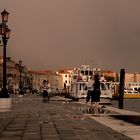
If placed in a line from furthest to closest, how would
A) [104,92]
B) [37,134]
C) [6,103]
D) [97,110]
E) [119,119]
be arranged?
[104,92] < [6,103] < [97,110] < [119,119] < [37,134]

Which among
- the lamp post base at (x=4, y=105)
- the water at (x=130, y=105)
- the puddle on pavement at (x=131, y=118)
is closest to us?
the puddle on pavement at (x=131, y=118)

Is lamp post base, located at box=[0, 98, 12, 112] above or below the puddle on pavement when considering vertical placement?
above

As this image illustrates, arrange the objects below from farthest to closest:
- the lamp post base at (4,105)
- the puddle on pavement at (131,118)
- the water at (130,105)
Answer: the water at (130,105) < the lamp post base at (4,105) < the puddle on pavement at (131,118)

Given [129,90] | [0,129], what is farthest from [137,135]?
[129,90]

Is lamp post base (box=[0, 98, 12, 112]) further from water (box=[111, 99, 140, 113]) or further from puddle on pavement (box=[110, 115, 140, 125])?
water (box=[111, 99, 140, 113])

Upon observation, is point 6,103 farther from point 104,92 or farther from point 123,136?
point 104,92

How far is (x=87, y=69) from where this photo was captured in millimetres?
73625

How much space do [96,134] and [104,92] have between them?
5123cm

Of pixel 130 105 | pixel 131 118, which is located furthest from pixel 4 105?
pixel 130 105

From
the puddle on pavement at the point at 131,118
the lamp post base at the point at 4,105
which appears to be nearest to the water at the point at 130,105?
the lamp post base at the point at 4,105

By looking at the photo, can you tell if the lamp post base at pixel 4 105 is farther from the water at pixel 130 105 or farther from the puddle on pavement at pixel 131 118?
the water at pixel 130 105

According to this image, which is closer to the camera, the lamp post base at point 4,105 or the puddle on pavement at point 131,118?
the puddle on pavement at point 131,118

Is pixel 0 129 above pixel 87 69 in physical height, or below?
below

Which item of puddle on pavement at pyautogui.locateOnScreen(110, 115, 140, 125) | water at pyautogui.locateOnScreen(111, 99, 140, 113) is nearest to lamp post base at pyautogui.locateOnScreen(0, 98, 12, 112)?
puddle on pavement at pyautogui.locateOnScreen(110, 115, 140, 125)
